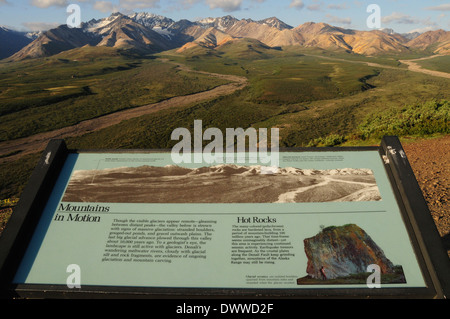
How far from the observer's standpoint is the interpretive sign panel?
12.9ft

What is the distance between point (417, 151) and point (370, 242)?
9685 mm

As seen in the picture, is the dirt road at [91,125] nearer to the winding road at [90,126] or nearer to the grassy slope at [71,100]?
the winding road at [90,126]

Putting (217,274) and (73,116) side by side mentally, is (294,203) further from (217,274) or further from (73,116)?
(73,116)

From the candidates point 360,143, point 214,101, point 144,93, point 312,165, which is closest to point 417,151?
point 360,143

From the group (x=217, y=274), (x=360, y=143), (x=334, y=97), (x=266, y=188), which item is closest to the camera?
(x=217, y=274)

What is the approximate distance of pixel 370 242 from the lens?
4227mm

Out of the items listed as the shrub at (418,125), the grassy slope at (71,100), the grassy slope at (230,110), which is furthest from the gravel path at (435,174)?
the grassy slope at (71,100)

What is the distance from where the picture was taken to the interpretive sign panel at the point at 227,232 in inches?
155

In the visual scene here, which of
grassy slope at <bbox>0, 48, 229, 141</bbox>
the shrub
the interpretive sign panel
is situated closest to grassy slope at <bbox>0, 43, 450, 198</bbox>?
grassy slope at <bbox>0, 48, 229, 141</bbox>

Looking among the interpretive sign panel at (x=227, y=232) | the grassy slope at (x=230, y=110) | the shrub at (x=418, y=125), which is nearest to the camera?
the interpretive sign panel at (x=227, y=232)

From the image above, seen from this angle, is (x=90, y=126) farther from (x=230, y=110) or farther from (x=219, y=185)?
(x=219, y=185)

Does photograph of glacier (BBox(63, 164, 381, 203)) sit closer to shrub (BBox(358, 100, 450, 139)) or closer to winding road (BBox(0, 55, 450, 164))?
shrub (BBox(358, 100, 450, 139))

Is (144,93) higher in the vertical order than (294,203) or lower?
higher

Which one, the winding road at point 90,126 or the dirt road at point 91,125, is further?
the dirt road at point 91,125
